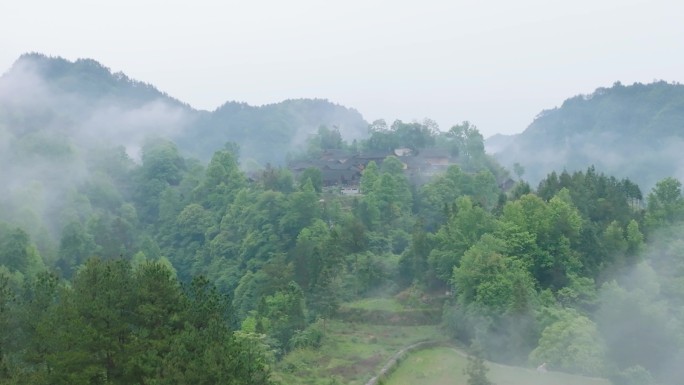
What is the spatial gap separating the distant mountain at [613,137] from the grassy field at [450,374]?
62578 mm

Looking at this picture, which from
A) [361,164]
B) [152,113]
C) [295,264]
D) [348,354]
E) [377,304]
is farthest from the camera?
[152,113]

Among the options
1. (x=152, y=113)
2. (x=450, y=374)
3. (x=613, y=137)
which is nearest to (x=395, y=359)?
(x=450, y=374)

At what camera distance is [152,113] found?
127938 millimetres

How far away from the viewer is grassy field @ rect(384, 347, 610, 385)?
71.7ft

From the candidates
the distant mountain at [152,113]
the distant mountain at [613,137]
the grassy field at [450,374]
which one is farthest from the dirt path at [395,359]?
the distant mountain at [152,113]

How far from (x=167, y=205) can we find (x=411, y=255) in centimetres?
2365

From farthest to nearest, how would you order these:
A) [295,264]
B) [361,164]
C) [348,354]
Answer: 1. [361,164]
2. [295,264]
3. [348,354]

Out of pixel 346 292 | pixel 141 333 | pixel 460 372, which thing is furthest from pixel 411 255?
pixel 141 333

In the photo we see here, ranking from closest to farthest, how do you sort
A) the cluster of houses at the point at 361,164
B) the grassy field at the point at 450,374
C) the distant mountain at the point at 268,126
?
the grassy field at the point at 450,374 < the cluster of houses at the point at 361,164 < the distant mountain at the point at 268,126

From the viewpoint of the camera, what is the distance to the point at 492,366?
2398 cm

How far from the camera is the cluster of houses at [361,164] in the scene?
51.8m

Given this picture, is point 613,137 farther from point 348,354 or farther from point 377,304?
point 348,354

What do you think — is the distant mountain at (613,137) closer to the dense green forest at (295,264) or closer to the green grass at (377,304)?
the dense green forest at (295,264)

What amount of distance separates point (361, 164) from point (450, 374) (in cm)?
3321
